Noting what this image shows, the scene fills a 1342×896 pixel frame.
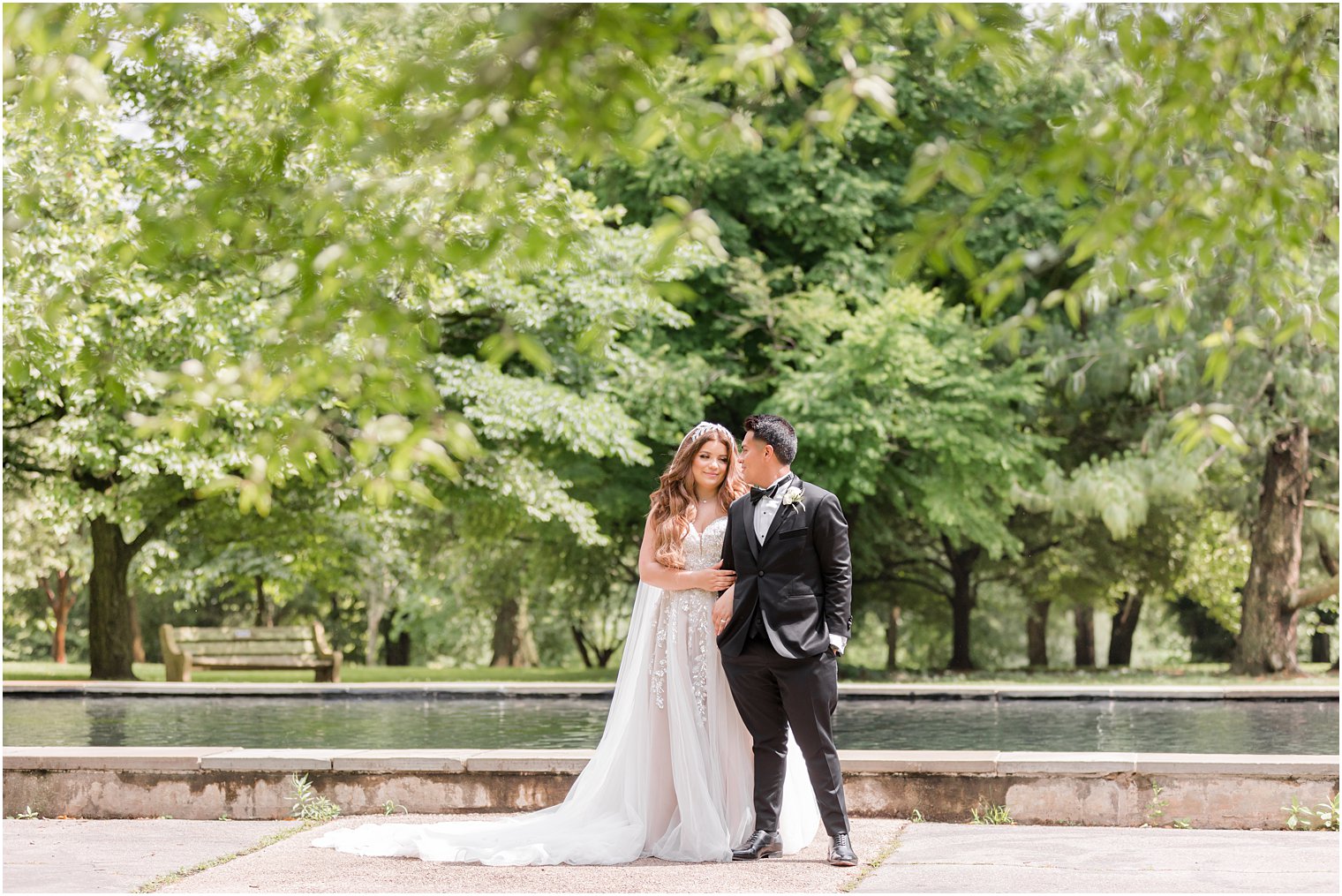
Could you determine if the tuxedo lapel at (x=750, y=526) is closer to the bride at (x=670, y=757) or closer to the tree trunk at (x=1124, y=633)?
the bride at (x=670, y=757)

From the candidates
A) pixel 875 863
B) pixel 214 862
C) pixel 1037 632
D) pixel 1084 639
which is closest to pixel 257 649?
pixel 214 862

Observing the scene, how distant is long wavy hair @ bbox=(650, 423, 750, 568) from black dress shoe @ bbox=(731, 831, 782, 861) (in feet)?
4.55

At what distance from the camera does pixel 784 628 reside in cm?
645

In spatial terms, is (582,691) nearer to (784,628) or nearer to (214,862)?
(214,862)

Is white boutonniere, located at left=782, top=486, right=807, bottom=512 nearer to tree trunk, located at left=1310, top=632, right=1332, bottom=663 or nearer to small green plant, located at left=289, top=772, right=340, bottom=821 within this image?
small green plant, located at left=289, top=772, right=340, bottom=821

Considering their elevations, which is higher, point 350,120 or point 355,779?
point 350,120

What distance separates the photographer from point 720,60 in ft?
11.5

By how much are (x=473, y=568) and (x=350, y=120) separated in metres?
28.0

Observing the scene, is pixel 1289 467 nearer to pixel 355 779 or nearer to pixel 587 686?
pixel 587 686

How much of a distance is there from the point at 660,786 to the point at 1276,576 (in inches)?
766

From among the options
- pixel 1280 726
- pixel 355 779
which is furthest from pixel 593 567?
pixel 355 779

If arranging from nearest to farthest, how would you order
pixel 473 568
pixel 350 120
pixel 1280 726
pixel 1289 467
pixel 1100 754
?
pixel 350 120
pixel 1100 754
pixel 1280 726
pixel 1289 467
pixel 473 568

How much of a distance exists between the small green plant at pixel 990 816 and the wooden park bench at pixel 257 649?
1552 centimetres

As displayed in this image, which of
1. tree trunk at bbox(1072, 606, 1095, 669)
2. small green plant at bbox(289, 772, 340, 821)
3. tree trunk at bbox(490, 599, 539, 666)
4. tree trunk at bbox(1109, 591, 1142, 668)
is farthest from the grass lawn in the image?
small green plant at bbox(289, 772, 340, 821)
